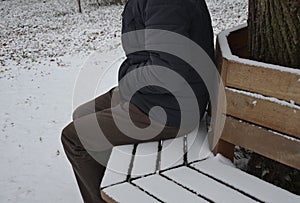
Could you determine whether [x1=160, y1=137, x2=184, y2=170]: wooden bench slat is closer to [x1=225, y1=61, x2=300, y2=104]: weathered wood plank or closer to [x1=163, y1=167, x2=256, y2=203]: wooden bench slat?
[x1=163, y1=167, x2=256, y2=203]: wooden bench slat

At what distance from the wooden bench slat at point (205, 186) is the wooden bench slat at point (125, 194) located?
7.6 inches

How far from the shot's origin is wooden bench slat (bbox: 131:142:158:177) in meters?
1.93

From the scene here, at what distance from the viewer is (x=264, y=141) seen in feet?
6.51

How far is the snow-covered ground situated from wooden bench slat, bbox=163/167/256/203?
1341 millimetres

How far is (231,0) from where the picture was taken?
16.0 m

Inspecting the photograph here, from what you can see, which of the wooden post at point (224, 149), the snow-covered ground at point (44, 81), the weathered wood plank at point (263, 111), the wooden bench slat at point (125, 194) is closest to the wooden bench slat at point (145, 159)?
the wooden bench slat at point (125, 194)

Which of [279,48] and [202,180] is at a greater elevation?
[279,48]

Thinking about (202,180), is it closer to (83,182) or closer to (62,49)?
(83,182)

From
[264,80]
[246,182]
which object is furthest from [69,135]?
[264,80]

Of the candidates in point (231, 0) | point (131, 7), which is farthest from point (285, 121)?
point (231, 0)

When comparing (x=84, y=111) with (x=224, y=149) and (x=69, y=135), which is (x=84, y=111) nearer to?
(x=69, y=135)

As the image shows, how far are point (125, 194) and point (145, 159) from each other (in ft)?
0.99

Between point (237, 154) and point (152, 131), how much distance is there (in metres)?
0.80

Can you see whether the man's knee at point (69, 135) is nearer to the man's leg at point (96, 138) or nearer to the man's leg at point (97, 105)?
the man's leg at point (96, 138)
